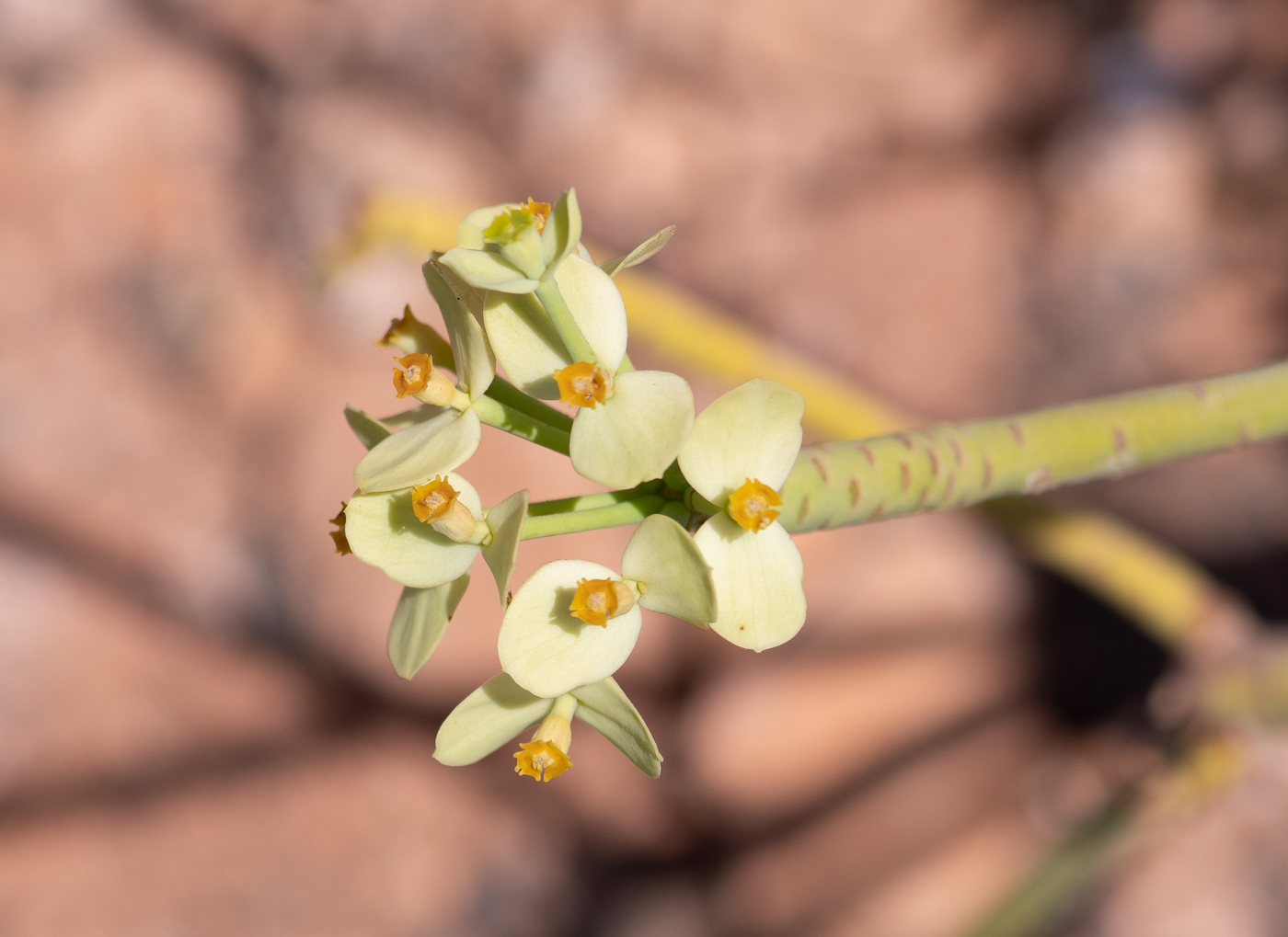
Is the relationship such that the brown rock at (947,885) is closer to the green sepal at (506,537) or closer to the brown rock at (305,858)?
the brown rock at (305,858)

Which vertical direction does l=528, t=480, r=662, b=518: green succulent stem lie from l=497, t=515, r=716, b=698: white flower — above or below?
above

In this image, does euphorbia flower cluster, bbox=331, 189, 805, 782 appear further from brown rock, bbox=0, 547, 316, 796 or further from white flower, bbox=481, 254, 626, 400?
brown rock, bbox=0, 547, 316, 796

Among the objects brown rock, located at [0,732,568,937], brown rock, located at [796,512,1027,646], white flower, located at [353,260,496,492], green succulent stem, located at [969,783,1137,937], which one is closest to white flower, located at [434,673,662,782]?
white flower, located at [353,260,496,492]

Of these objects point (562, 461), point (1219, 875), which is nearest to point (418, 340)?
point (562, 461)

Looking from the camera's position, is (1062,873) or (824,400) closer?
(824,400)

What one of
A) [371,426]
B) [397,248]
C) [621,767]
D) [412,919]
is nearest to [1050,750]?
[621,767]

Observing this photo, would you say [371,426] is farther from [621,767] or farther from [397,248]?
[621,767]

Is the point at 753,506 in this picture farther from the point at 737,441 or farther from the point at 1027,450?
the point at 1027,450
